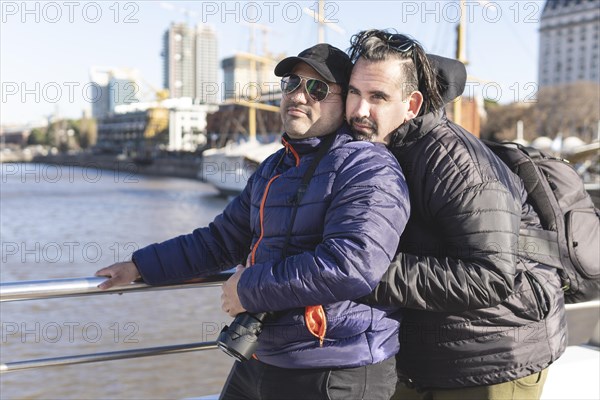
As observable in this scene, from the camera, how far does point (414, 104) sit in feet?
6.61

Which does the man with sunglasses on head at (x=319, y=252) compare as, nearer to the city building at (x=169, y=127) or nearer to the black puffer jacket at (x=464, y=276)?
the black puffer jacket at (x=464, y=276)

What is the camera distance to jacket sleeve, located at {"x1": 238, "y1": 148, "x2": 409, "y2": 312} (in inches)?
66.5

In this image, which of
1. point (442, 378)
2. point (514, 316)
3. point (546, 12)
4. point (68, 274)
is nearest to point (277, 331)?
point (442, 378)

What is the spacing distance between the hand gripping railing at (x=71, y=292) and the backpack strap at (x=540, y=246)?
1.06m

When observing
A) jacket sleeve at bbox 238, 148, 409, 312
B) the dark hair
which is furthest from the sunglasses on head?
jacket sleeve at bbox 238, 148, 409, 312

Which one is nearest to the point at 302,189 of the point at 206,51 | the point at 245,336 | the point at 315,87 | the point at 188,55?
the point at 315,87

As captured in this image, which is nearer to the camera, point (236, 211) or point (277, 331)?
point (277, 331)

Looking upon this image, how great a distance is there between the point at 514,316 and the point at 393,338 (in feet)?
1.19

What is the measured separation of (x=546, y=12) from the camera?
128m

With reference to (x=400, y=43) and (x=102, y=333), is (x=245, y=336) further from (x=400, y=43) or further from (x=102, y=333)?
(x=102, y=333)

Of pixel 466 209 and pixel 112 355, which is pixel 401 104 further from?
pixel 112 355

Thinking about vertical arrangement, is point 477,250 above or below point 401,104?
below

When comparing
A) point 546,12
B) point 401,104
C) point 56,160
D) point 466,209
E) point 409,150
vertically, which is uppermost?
point 546,12

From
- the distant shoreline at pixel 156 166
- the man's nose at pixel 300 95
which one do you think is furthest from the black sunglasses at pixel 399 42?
the distant shoreline at pixel 156 166
